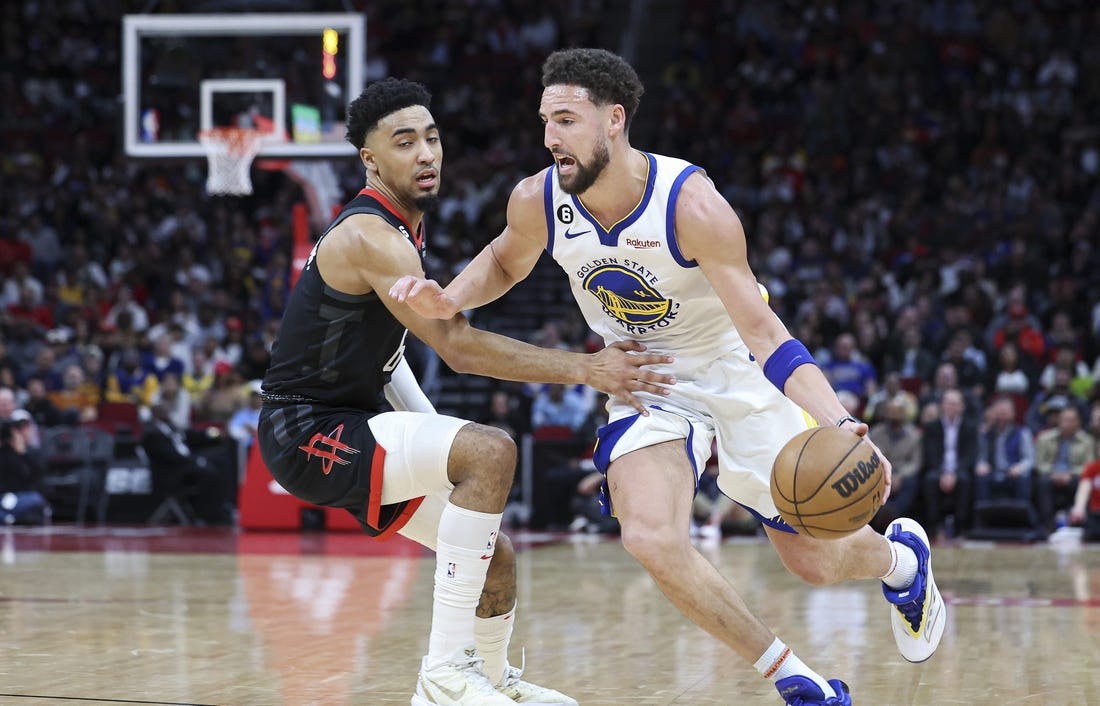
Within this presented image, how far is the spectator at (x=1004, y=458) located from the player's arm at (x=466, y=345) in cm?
848

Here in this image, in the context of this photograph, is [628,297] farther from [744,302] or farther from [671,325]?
[744,302]

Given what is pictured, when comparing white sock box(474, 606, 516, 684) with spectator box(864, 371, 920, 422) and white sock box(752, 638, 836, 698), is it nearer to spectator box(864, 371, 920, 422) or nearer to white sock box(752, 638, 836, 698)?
white sock box(752, 638, 836, 698)

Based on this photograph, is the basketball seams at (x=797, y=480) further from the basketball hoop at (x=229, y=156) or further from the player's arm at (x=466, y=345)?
the basketball hoop at (x=229, y=156)

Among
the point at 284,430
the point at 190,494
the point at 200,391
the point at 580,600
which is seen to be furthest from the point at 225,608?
the point at 200,391

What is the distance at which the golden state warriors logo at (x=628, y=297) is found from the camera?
15.2ft

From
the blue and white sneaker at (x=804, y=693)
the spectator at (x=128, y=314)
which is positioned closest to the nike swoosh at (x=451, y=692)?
the blue and white sneaker at (x=804, y=693)

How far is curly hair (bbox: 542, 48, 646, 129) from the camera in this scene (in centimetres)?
458

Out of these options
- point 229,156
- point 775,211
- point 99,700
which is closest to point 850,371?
point 775,211

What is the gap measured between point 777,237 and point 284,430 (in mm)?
13093

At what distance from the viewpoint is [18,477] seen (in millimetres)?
12969

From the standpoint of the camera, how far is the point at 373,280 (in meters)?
4.56

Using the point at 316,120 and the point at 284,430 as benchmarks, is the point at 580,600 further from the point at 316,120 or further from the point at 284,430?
the point at 316,120

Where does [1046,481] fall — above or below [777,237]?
below

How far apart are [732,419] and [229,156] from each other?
25.8 feet
